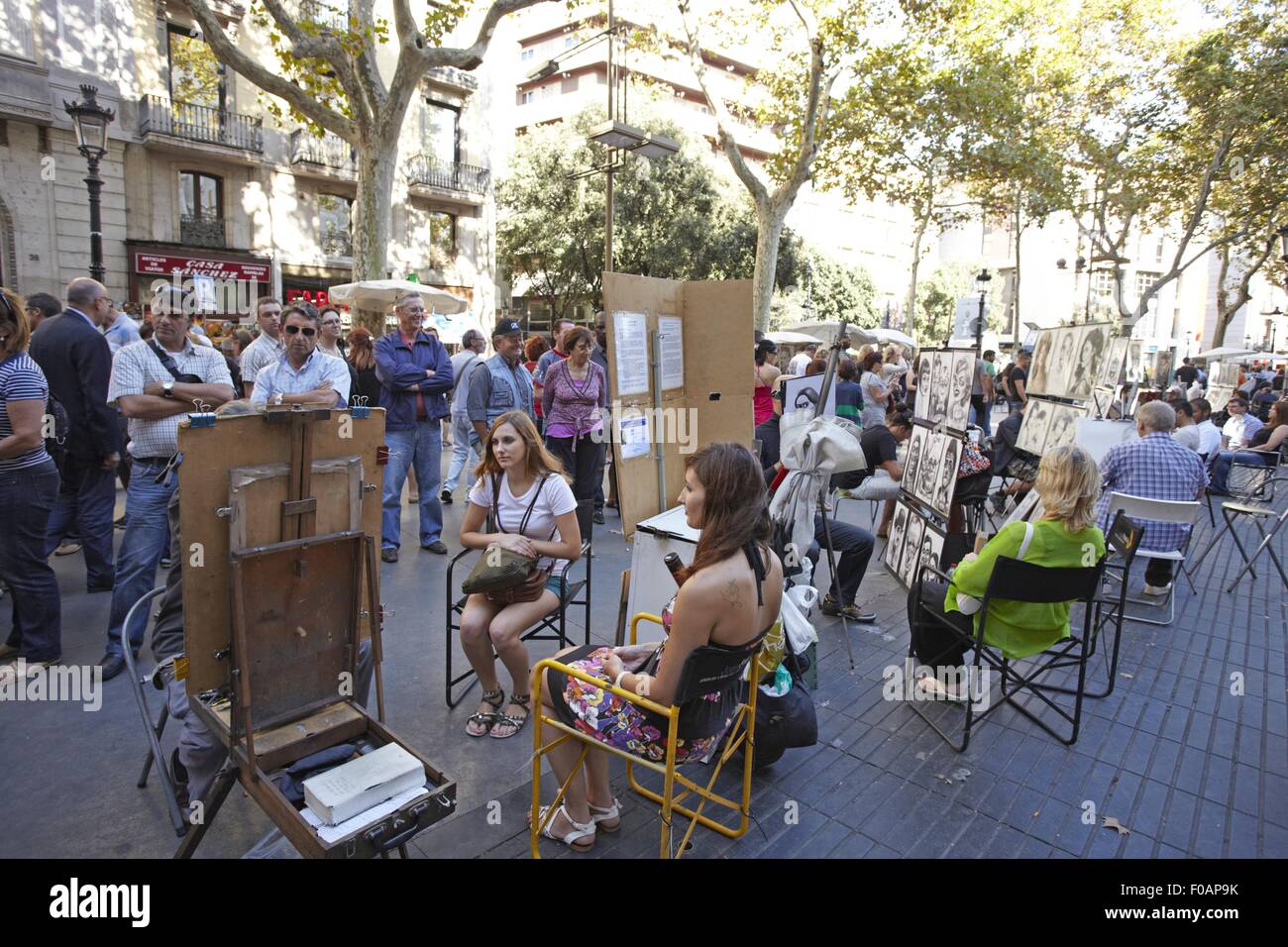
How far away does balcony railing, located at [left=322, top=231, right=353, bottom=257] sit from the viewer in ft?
71.9

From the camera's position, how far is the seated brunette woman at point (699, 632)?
Answer: 89.8 inches

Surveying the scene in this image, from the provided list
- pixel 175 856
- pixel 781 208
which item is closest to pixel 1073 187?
pixel 781 208

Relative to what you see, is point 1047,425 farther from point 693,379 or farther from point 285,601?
point 285,601

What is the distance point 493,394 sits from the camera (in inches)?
245

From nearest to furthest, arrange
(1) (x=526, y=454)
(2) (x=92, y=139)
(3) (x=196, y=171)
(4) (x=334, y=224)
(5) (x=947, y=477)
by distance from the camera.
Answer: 1. (1) (x=526, y=454)
2. (5) (x=947, y=477)
3. (2) (x=92, y=139)
4. (3) (x=196, y=171)
5. (4) (x=334, y=224)

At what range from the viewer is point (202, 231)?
1938 centimetres

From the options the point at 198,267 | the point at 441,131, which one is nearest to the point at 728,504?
the point at 198,267

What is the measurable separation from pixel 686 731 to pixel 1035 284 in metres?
57.5

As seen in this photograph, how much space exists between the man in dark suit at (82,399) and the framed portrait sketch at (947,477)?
5.14 meters

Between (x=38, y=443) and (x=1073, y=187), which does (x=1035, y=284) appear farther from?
(x=38, y=443)

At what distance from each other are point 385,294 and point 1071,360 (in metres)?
8.33

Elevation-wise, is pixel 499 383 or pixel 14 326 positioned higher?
pixel 14 326

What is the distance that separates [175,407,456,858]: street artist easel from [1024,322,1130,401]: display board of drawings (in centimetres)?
522

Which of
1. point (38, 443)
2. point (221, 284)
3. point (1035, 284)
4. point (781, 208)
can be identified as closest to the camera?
point (38, 443)
